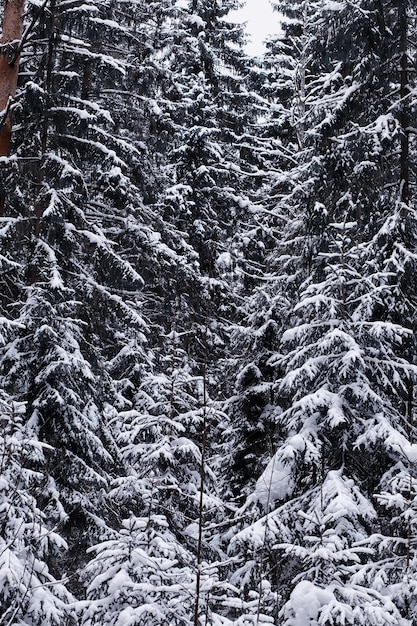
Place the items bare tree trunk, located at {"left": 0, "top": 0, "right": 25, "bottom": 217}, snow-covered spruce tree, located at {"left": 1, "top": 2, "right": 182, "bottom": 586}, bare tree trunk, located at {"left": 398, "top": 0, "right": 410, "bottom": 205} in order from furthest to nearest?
1. bare tree trunk, located at {"left": 398, "top": 0, "right": 410, "bottom": 205}
2. bare tree trunk, located at {"left": 0, "top": 0, "right": 25, "bottom": 217}
3. snow-covered spruce tree, located at {"left": 1, "top": 2, "right": 182, "bottom": 586}

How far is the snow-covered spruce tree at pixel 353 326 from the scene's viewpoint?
321 inches

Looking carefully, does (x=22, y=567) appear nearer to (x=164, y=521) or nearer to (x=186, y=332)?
(x=164, y=521)

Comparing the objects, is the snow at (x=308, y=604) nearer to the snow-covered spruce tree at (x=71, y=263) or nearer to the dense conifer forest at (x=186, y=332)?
the dense conifer forest at (x=186, y=332)

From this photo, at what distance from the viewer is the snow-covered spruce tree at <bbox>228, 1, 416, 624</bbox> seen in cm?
816

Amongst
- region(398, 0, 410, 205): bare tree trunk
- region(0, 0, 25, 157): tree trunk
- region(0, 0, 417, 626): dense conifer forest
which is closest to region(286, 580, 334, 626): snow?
region(0, 0, 417, 626): dense conifer forest

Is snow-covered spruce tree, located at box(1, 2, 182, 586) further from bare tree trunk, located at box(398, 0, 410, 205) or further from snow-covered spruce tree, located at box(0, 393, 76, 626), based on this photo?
bare tree trunk, located at box(398, 0, 410, 205)

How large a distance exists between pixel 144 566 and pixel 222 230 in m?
16.0

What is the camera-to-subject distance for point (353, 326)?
9.02 m

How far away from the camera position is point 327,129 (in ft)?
34.9

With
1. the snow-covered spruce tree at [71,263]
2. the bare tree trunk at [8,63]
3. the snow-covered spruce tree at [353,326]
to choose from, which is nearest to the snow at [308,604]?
the snow-covered spruce tree at [353,326]

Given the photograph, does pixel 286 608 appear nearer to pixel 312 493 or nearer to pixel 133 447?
pixel 312 493

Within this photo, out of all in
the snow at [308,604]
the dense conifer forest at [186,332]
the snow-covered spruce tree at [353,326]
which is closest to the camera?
the snow at [308,604]

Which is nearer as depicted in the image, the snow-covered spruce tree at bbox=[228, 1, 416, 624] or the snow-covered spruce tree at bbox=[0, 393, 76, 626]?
the snow-covered spruce tree at bbox=[0, 393, 76, 626]

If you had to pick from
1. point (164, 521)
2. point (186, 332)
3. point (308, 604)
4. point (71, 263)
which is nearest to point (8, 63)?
point (71, 263)
